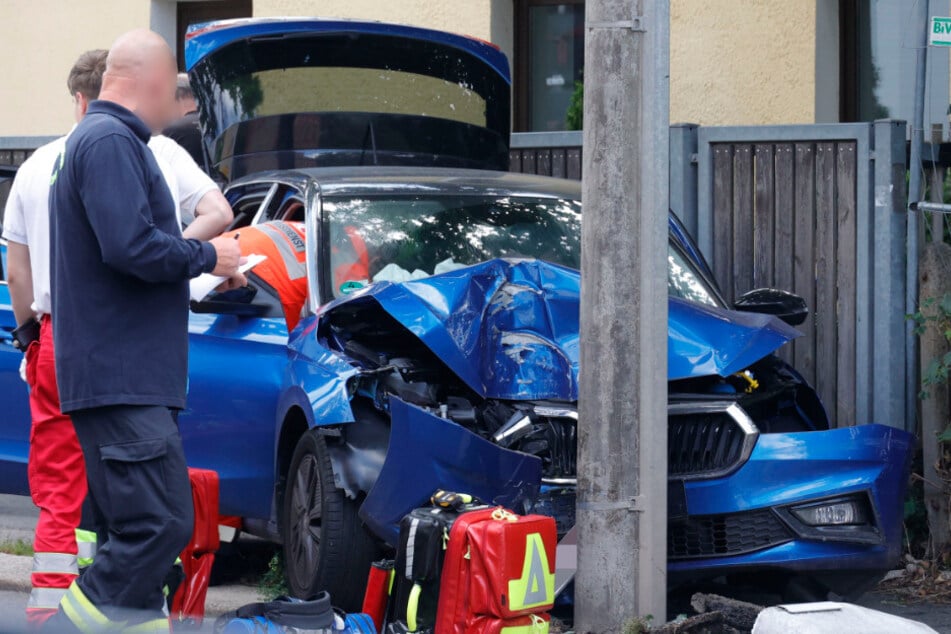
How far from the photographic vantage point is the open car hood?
24.3 feet

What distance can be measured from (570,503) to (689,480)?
0.42m

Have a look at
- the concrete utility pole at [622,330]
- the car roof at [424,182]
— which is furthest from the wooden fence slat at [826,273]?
the concrete utility pole at [622,330]

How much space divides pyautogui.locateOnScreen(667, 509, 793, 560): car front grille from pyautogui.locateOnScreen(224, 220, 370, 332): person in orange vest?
164 centimetres

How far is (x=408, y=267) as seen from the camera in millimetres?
5824

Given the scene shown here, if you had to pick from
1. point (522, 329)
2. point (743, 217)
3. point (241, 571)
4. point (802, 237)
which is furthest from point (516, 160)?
point (522, 329)

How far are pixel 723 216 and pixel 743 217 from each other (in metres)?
0.11

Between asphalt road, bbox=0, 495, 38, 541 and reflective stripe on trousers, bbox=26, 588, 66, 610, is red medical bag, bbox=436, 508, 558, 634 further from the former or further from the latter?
asphalt road, bbox=0, 495, 38, 541

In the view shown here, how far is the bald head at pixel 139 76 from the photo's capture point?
3963 mm

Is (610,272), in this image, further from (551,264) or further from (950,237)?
(950,237)

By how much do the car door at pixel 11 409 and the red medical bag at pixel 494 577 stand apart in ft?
8.31

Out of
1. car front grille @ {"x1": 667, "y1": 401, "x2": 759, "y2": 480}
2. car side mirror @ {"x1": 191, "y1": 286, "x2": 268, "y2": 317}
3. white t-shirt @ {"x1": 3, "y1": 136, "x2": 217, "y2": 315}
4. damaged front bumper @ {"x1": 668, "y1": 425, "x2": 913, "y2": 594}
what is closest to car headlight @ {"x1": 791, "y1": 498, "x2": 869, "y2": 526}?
damaged front bumper @ {"x1": 668, "y1": 425, "x2": 913, "y2": 594}

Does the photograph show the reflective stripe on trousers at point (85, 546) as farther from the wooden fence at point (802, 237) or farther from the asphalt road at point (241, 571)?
the wooden fence at point (802, 237)

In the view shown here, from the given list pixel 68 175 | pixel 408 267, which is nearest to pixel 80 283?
pixel 68 175

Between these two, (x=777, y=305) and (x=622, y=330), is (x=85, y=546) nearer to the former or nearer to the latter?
(x=622, y=330)
